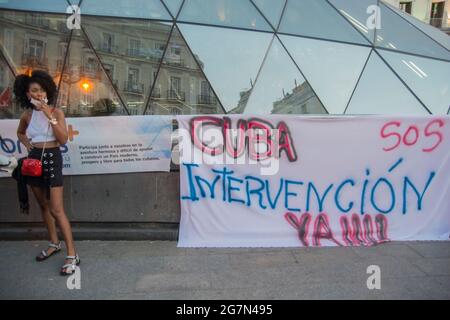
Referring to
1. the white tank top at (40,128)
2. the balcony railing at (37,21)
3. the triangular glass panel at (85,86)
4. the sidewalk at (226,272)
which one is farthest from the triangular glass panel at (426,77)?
the balcony railing at (37,21)

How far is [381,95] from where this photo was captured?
5477 millimetres

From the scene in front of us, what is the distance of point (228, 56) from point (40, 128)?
300cm

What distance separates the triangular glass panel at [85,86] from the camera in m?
5.37

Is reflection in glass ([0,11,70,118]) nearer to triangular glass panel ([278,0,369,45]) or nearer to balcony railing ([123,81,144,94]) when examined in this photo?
balcony railing ([123,81,144,94])

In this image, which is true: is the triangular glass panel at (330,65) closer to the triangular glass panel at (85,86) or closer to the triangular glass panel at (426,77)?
the triangular glass panel at (426,77)

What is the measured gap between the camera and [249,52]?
5582mm

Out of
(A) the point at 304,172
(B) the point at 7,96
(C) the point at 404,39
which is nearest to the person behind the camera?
(A) the point at 304,172

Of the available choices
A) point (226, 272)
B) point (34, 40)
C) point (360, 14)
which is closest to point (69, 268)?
point (226, 272)

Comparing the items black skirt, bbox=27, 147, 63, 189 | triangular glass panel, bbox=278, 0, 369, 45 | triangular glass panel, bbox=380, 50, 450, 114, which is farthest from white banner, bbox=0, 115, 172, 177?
triangular glass panel, bbox=380, 50, 450, 114

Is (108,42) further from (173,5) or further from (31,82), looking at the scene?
(31,82)

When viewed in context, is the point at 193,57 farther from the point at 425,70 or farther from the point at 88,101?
the point at 425,70

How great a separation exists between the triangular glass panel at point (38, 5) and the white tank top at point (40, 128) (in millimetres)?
2679
